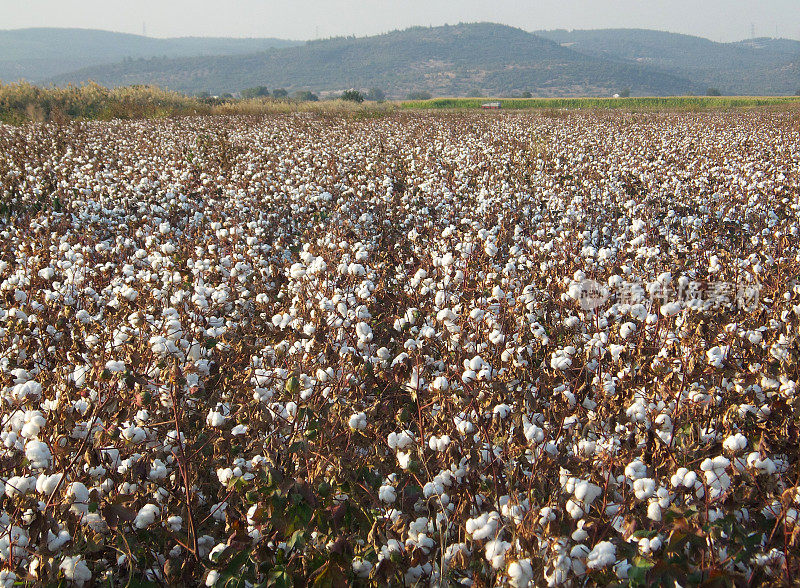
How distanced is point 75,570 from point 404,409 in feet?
4.67

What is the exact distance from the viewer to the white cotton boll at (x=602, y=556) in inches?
63.0

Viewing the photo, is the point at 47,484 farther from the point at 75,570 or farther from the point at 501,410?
the point at 501,410

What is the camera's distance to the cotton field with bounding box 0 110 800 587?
6.01 ft

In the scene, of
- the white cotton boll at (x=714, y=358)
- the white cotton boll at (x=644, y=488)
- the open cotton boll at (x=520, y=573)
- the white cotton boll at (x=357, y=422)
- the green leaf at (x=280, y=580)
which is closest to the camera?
the open cotton boll at (x=520, y=573)

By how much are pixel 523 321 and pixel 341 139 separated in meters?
14.0

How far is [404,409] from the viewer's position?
2.67m

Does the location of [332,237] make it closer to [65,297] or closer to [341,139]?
[65,297]

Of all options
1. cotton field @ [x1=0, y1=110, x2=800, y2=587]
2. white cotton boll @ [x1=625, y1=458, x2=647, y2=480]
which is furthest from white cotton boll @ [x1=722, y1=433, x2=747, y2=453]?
white cotton boll @ [x1=625, y1=458, x2=647, y2=480]

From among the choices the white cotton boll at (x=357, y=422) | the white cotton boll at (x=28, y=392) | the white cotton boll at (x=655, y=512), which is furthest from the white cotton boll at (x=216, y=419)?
the white cotton boll at (x=655, y=512)

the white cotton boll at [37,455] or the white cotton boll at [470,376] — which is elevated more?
the white cotton boll at [37,455]

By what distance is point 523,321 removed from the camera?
11.7ft

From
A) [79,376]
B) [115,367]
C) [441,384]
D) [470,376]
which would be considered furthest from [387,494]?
[79,376]

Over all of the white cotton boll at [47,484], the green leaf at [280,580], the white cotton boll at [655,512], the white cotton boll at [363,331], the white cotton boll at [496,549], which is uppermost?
the white cotton boll at [363,331]

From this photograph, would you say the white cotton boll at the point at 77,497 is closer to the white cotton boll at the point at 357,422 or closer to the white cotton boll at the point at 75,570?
the white cotton boll at the point at 75,570
